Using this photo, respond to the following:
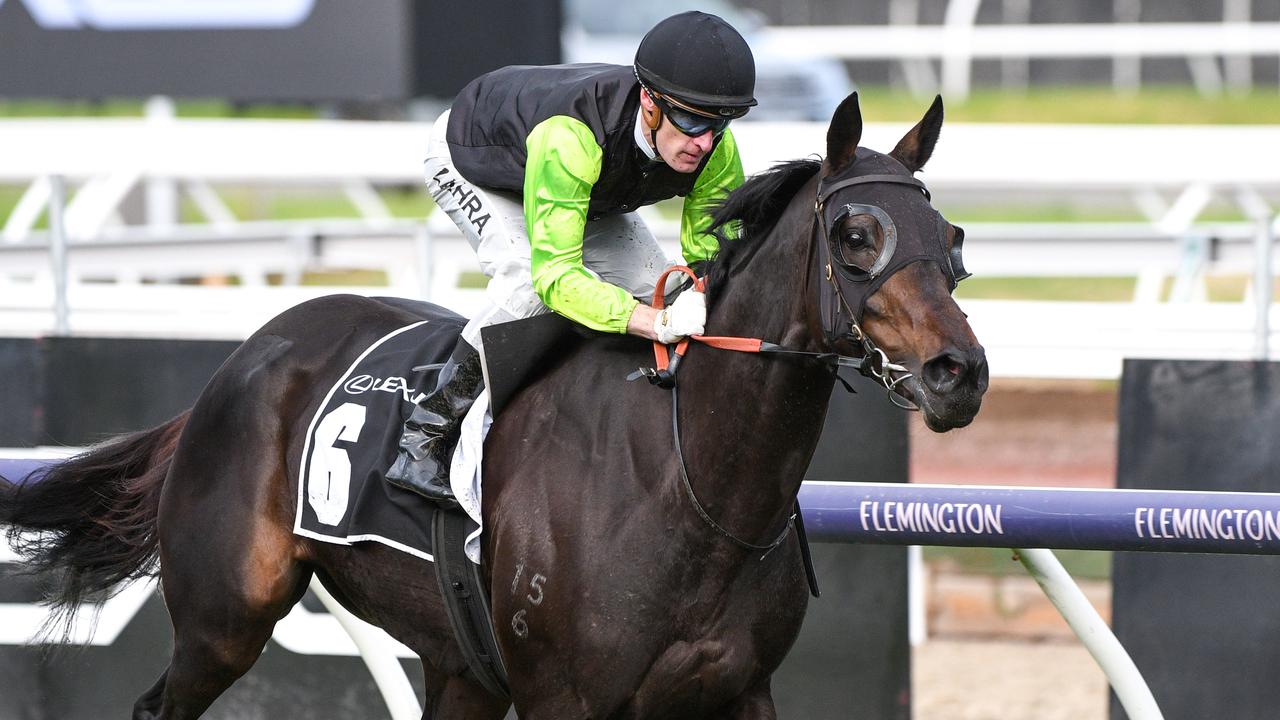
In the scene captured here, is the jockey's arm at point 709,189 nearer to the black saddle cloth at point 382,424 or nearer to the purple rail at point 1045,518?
the black saddle cloth at point 382,424

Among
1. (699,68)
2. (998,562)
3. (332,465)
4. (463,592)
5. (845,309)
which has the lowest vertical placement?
(998,562)

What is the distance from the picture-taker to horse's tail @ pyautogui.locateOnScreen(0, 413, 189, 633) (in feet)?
14.1

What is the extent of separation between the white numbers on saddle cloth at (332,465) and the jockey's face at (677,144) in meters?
1.00

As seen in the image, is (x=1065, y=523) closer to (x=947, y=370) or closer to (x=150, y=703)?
(x=947, y=370)

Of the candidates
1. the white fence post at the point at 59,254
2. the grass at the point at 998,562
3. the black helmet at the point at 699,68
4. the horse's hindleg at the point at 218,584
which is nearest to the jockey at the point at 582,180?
the black helmet at the point at 699,68

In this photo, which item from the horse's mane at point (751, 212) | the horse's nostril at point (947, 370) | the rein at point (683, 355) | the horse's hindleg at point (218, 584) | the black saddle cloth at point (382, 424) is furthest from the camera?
the horse's hindleg at point (218, 584)

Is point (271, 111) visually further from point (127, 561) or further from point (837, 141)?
point (837, 141)

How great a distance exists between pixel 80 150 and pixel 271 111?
32.8ft

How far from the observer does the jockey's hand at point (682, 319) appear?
3.18 meters

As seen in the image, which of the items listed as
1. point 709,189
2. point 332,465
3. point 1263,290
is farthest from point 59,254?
point 1263,290

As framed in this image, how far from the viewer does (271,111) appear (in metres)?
17.8

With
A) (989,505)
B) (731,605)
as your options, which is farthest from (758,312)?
(989,505)

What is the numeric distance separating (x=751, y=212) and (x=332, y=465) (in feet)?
3.94

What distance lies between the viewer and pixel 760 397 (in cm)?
312
